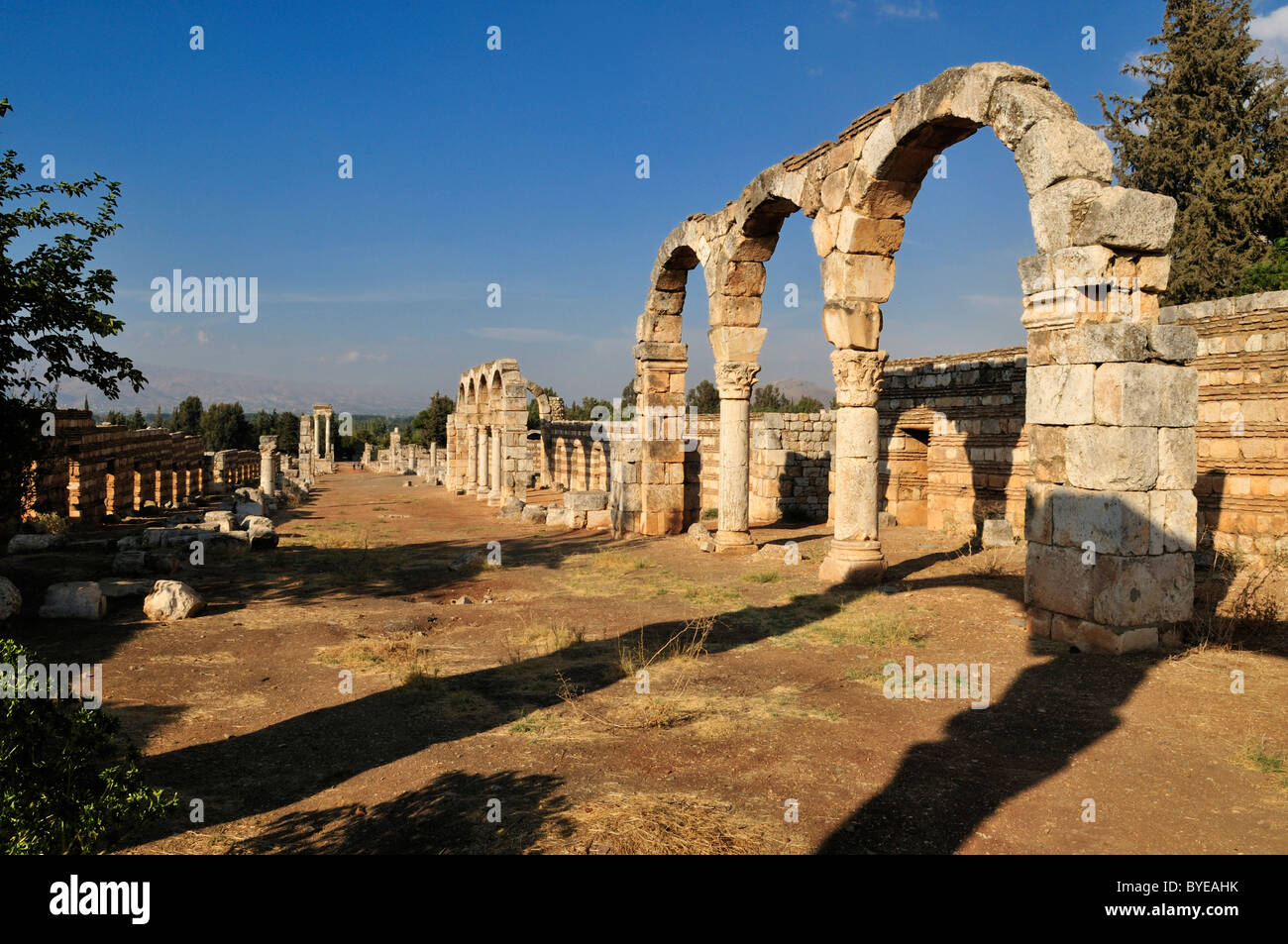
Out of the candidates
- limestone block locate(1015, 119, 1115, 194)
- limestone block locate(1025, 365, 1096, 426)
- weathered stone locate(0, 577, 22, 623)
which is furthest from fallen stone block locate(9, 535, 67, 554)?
limestone block locate(1015, 119, 1115, 194)

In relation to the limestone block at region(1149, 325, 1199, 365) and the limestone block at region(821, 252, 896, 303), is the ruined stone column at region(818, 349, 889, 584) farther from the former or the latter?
the limestone block at region(1149, 325, 1199, 365)

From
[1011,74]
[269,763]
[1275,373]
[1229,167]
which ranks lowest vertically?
[269,763]


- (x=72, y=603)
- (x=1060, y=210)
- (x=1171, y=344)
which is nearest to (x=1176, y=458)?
(x=1171, y=344)

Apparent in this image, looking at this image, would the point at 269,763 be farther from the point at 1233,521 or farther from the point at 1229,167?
the point at 1229,167

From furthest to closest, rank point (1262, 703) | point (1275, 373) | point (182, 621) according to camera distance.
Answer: point (1275, 373)
point (182, 621)
point (1262, 703)

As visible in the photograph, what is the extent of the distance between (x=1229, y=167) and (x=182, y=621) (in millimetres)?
30108

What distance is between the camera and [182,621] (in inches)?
323

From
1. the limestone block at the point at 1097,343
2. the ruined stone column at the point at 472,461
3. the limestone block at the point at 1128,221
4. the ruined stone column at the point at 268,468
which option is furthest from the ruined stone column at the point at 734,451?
the ruined stone column at the point at 268,468

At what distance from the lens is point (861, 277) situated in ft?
32.4

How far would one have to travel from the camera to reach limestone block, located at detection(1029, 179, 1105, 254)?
652 cm

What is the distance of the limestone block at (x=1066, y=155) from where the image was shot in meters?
6.60

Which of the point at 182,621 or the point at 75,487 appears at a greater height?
the point at 75,487

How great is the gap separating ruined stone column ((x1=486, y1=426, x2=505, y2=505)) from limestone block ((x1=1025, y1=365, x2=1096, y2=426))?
1871cm
